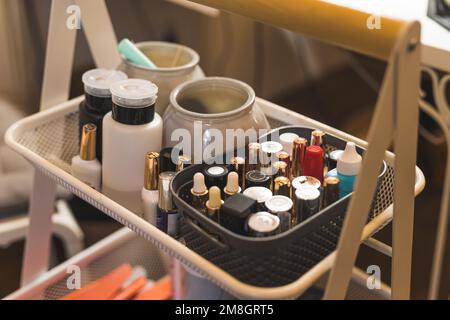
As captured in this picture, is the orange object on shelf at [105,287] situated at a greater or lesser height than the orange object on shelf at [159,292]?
greater

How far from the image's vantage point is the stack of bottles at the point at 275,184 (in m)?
0.61

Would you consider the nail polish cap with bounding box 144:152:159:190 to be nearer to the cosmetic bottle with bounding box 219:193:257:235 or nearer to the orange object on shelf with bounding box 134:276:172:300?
the cosmetic bottle with bounding box 219:193:257:235

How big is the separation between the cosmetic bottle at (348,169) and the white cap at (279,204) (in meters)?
0.06

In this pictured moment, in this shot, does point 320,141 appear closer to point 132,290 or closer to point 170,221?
point 170,221

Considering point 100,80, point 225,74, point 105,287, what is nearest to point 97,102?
point 100,80

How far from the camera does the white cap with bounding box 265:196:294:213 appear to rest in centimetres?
62

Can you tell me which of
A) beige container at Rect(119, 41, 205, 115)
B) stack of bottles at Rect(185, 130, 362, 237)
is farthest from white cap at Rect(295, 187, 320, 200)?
beige container at Rect(119, 41, 205, 115)

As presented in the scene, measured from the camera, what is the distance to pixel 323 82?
80.1 inches

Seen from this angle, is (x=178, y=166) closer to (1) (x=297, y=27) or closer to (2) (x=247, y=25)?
(1) (x=297, y=27)

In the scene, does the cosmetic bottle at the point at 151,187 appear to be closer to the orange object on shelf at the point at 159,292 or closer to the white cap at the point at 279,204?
the white cap at the point at 279,204

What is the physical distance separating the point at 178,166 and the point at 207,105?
116 mm

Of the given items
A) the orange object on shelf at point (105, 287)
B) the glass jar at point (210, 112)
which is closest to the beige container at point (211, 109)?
the glass jar at point (210, 112)

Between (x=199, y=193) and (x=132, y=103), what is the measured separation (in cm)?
14
